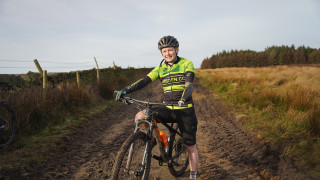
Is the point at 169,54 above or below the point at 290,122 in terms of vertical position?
above

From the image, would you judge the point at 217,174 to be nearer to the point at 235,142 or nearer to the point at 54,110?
the point at 235,142

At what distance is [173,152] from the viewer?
3.49 m

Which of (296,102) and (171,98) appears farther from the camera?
(296,102)

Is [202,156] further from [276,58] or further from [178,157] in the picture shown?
[276,58]

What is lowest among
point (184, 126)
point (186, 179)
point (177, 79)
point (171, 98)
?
point (186, 179)

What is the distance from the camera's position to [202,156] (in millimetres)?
4203

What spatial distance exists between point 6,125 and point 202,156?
171 inches

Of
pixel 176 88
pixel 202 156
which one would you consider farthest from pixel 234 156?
pixel 176 88

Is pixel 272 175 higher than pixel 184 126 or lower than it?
lower

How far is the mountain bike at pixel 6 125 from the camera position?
450cm

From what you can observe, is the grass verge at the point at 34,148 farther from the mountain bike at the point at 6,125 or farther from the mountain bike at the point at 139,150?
the mountain bike at the point at 139,150

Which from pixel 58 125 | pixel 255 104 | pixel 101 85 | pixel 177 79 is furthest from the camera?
pixel 101 85

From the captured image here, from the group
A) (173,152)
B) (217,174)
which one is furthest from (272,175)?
(173,152)

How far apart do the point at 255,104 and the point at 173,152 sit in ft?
19.0
